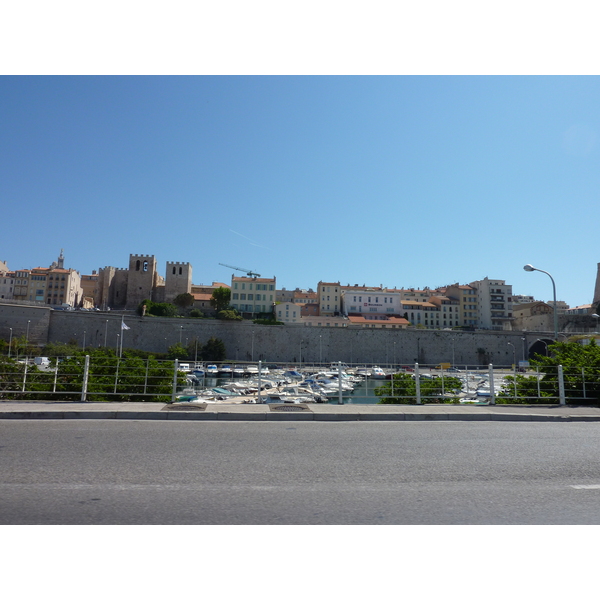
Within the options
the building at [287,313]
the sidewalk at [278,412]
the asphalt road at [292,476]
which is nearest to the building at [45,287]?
the building at [287,313]

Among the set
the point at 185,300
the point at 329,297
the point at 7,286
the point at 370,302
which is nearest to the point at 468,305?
the point at 370,302

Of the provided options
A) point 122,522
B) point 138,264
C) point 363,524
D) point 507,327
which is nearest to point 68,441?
point 122,522

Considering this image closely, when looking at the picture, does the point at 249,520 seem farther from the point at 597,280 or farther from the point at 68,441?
the point at 597,280

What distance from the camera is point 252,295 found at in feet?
311

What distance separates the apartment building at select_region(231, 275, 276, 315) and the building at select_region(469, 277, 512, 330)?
46.2 m

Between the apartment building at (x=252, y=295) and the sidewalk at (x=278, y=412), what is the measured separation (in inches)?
3290

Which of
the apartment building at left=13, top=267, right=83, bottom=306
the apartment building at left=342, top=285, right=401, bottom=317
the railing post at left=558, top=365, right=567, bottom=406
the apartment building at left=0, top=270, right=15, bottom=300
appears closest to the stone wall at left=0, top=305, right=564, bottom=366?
the apartment building at left=342, top=285, right=401, bottom=317

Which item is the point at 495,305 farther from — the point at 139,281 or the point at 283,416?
the point at 283,416

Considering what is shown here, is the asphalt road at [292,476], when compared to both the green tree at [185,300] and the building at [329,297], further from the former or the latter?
the building at [329,297]

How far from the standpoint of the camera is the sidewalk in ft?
30.0

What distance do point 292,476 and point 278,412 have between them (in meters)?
4.67

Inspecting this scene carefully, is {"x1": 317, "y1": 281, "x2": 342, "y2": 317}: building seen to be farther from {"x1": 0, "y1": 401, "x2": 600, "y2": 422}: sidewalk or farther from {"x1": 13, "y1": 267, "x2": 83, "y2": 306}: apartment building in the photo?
{"x1": 0, "y1": 401, "x2": 600, "y2": 422}: sidewalk

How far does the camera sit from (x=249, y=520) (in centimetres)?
360

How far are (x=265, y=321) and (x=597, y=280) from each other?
220 feet
